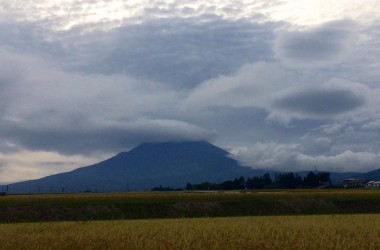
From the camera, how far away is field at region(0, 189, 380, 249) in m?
22.4

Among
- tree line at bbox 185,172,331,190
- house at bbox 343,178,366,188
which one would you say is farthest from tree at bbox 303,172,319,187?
house at bbox 343,178,366,188

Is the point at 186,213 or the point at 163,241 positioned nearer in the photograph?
the point at 163,241

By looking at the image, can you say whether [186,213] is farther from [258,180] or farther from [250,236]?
[258,180]

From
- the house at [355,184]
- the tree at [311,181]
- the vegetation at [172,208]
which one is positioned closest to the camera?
the vegetation at [172,208]

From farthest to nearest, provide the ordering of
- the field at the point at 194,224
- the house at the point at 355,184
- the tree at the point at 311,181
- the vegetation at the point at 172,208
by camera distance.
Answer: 1. the tree at the point at 311,181
2. the house at the point at 355,184
3. the vegetation at the point at 172,208
4. the field at the point at 194,224

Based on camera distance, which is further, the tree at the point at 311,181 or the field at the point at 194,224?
the tree at the point at 311,181

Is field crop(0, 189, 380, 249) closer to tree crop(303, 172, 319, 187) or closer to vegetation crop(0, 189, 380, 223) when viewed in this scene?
vegetation crop(0, 189, 380, 223)

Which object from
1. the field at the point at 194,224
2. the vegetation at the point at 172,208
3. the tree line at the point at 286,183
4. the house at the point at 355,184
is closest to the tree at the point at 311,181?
the tree line at the point at 286,183

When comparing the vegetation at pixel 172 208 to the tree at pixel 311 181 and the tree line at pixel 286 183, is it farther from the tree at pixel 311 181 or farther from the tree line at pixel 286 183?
the tree at pixel 311 181

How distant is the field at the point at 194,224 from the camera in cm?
2242

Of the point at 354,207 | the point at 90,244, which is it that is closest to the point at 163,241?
the point at 90,244

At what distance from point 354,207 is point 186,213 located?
20.3m

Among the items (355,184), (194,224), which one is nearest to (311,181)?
(355,184)

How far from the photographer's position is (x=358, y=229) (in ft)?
94.6
